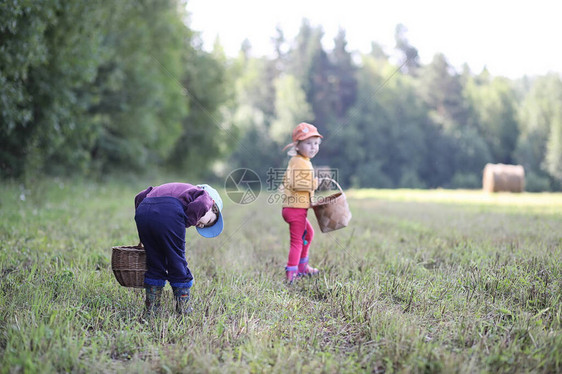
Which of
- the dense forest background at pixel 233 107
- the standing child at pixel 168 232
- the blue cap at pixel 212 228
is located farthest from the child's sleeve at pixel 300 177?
the dense forest background at pixel 233 107

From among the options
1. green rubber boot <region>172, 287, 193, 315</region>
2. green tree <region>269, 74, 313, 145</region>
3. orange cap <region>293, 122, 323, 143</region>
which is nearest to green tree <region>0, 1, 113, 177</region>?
orange cap <region>293, 122, 323, 143</region>

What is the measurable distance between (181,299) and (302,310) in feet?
3.13

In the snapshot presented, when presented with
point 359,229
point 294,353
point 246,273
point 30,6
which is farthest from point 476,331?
point 30,6

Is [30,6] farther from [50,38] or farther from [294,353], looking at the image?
[294,353]

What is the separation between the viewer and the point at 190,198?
3379 millimetres

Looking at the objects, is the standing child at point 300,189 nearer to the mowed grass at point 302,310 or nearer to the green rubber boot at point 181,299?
the mowed grass at point 302,310

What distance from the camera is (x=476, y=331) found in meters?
2.84

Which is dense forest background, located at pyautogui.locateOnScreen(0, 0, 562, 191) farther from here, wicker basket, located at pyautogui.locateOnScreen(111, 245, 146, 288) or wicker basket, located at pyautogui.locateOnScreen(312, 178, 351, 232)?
wicker basket, located at pyautogui.locateOnScreen(312, 178, 351, 232)

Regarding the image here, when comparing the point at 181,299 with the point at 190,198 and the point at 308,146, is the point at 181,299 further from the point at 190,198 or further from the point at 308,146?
the point at 308,146

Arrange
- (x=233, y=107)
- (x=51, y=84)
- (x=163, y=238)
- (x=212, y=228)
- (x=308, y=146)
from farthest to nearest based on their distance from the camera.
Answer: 1. (x=233, y=107)
2. (x=51, y=84)
3. (x=308, y=146)
4. (x=212, y=228)
5. (x=163, y=238)

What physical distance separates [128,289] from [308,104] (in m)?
39.8

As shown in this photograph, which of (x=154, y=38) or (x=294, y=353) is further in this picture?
(x=154, y=38)

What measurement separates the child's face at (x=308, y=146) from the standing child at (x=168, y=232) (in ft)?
5.22

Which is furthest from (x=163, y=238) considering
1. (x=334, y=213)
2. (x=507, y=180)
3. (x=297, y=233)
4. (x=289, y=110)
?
(x=289, y=110)
